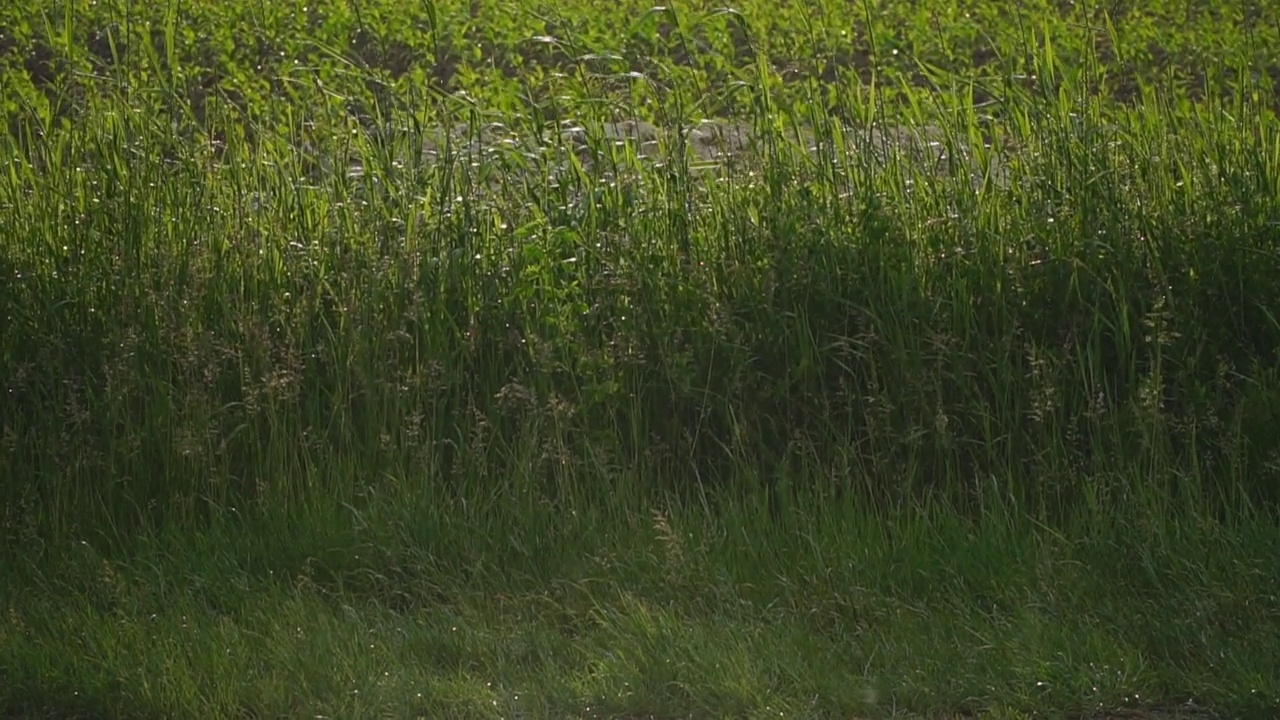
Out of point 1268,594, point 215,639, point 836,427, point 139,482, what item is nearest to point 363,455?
point 139,482

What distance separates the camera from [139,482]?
440 centimetres

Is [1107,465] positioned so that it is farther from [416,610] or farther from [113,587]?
[113,587]

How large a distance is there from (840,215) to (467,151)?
51.9 inches

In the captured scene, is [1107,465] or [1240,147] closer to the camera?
[1107,465]

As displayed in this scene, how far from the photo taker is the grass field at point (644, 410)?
3422 millimetres

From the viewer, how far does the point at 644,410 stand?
14.6 feet

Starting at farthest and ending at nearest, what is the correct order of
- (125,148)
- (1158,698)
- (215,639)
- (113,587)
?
1. (125,148)
2. (113,587)
3. (215,639)
4. (1158,698)

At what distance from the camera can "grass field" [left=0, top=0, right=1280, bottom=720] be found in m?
3.42

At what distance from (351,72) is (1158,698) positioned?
3.24m

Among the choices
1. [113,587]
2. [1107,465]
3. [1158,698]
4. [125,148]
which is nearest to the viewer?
[1158,698]

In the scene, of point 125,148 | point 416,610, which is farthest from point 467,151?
point 416,610

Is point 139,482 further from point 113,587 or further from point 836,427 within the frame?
point 836,427

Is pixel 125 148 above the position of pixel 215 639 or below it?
above

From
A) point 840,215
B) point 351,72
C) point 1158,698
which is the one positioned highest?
Answer: point 351,72
